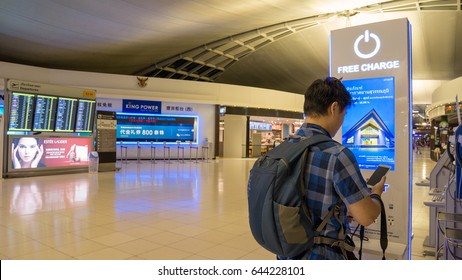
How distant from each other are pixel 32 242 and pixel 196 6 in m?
9.83

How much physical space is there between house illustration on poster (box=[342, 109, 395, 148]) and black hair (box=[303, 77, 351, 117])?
164 centimetres

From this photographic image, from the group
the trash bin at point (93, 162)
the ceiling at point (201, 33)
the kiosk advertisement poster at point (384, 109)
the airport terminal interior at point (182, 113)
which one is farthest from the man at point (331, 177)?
the ceiling at point (201, 33)

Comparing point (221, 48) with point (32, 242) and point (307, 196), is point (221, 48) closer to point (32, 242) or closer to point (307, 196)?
point (32, 242)

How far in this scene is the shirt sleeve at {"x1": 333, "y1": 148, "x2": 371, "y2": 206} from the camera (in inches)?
43.8

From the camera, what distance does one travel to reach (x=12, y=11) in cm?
1131

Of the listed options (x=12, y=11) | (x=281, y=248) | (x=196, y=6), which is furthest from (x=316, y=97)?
(x=12, y=11)

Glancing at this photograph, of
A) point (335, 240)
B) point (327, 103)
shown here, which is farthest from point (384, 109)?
point (335, 240)

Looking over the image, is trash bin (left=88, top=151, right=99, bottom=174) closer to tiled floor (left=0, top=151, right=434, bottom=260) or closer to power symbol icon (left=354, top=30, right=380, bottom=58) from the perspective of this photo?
tiled floor (left=0, top=151, right=434, bottom=260)

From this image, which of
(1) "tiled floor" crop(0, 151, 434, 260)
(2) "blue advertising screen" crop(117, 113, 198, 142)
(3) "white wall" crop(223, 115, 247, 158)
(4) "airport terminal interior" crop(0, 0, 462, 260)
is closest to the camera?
(4) "airport terminal interior" crop(0, 0, 462, 260)

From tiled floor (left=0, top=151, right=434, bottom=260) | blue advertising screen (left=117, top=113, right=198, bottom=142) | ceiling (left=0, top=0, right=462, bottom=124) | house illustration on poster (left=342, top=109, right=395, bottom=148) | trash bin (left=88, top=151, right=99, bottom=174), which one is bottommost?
tiled floor (left=0, top=151, right=434, bottom=260)

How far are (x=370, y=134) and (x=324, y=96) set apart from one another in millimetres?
1727

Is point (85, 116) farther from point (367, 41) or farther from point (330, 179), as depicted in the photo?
point (330, 179)

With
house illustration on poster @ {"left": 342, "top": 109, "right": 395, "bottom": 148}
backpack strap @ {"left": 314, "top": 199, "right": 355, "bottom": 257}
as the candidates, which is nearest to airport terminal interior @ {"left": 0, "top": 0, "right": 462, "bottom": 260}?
house illustration on poster @ {"left": 342, "top": 109, "right": 395, "bottom": 148}

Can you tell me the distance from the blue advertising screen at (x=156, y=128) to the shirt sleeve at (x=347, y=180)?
48.1 feet
